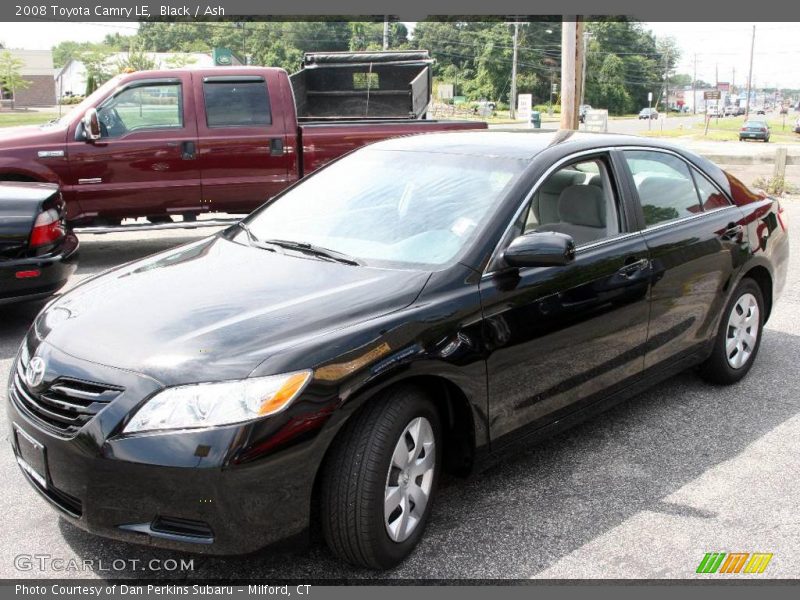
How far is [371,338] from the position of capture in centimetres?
307

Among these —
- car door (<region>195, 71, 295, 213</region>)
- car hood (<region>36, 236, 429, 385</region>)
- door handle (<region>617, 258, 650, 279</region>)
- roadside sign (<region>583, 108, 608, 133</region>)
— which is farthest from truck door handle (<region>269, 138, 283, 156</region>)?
roadside sign (<region>583, 108, 608, 133</region>)

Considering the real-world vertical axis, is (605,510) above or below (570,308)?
below

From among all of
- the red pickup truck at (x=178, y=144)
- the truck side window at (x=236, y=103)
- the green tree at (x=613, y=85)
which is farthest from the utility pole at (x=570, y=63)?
the green tree at (x=613, y=85)

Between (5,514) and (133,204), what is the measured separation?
6.28 meters

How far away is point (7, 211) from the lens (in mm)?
6156

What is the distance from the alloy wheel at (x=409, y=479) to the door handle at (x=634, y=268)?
4.83 feet

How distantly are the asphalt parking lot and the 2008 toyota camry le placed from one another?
0.26 metres

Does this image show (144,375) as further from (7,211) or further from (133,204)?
(133,204)

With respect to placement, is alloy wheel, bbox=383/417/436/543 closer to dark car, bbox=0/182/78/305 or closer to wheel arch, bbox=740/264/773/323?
wheel arch, bbox=740/264/773/323

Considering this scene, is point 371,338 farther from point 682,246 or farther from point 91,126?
point 91,126

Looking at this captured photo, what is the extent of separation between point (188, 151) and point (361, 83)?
12.3 ft

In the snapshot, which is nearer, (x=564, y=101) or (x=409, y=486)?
(x=409, y=486)

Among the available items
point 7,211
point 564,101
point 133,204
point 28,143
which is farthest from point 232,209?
point 564,101

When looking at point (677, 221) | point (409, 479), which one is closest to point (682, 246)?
point (677, 221)
